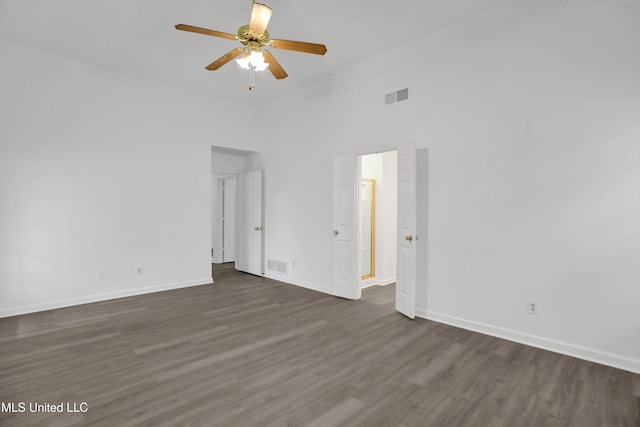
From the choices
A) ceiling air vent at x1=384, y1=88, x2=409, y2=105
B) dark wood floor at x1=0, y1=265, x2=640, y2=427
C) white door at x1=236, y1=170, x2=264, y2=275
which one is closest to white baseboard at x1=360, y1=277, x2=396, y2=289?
dark wood floor at x1=0, y1=265, x2=640, y2=427

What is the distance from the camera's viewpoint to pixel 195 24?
3.78m

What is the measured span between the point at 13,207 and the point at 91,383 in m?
3.11

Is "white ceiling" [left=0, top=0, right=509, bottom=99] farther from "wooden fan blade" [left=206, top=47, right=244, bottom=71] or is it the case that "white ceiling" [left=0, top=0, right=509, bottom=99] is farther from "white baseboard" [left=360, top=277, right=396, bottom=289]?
"white baseboard" [left=360, top=277, right=396, bottom=289]

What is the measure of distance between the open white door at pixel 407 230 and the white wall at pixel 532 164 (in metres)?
0.21

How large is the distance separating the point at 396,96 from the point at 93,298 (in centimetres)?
533

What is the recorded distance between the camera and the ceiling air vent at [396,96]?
4.37 m

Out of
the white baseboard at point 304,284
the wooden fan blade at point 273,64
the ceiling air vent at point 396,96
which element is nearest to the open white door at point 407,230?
the ceiling air vent at point 396,96

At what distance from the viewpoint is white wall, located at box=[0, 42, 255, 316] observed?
13.9ft

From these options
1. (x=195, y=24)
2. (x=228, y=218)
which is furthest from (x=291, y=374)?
(x=228, y=218)

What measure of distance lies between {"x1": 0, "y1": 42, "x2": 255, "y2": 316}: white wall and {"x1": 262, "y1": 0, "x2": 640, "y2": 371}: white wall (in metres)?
3.56

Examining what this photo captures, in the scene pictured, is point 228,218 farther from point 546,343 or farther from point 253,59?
point 546,343

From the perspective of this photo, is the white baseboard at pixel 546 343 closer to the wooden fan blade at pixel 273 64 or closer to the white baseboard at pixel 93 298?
the wooden fan blade at pixel 273 64

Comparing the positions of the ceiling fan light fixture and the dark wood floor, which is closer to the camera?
the dark wood floor

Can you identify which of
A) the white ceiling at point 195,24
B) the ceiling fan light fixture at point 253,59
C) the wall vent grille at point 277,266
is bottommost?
the wall vent grille at point 277,266
